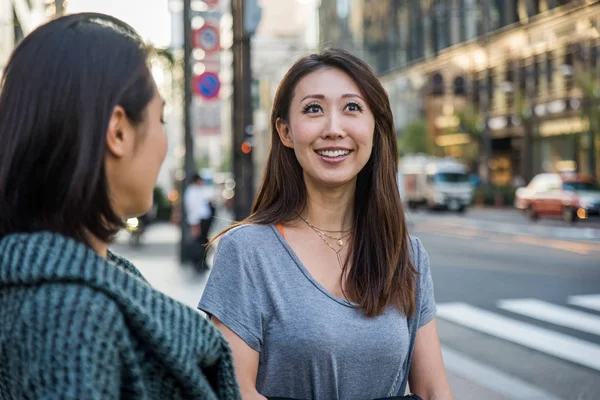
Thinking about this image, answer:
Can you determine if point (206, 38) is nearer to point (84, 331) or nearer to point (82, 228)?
point (82, 228)

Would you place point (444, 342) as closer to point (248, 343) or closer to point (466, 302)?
point (466, 302)

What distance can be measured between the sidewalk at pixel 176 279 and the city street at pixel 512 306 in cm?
1

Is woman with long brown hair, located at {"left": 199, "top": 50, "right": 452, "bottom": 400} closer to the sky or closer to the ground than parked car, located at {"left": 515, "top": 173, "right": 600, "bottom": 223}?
closer to the sky

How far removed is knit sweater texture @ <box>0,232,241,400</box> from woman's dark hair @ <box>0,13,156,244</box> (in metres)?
0.05

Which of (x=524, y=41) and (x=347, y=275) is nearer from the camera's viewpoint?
(x=347, y=275)

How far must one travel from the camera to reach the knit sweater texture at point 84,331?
1.23 metres

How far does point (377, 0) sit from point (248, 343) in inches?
2927

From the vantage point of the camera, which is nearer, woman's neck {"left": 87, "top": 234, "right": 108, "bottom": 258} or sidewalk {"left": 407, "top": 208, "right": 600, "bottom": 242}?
woman's neck {"left": 87, "top": 234, "right": 108, "bottom": 258}

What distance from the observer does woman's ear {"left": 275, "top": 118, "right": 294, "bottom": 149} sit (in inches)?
108

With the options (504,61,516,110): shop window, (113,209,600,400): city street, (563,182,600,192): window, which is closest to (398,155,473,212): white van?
(504,61,516,110): shop window

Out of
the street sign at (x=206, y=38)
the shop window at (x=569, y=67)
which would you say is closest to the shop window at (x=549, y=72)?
the shop window at (x=569, y=67)

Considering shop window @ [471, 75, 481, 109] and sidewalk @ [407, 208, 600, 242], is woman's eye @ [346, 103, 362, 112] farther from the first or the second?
shop window @ [471, 75, 481, 109]

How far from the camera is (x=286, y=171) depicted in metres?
2.75

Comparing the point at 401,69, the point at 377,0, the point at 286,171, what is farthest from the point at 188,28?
the point at 377,0
